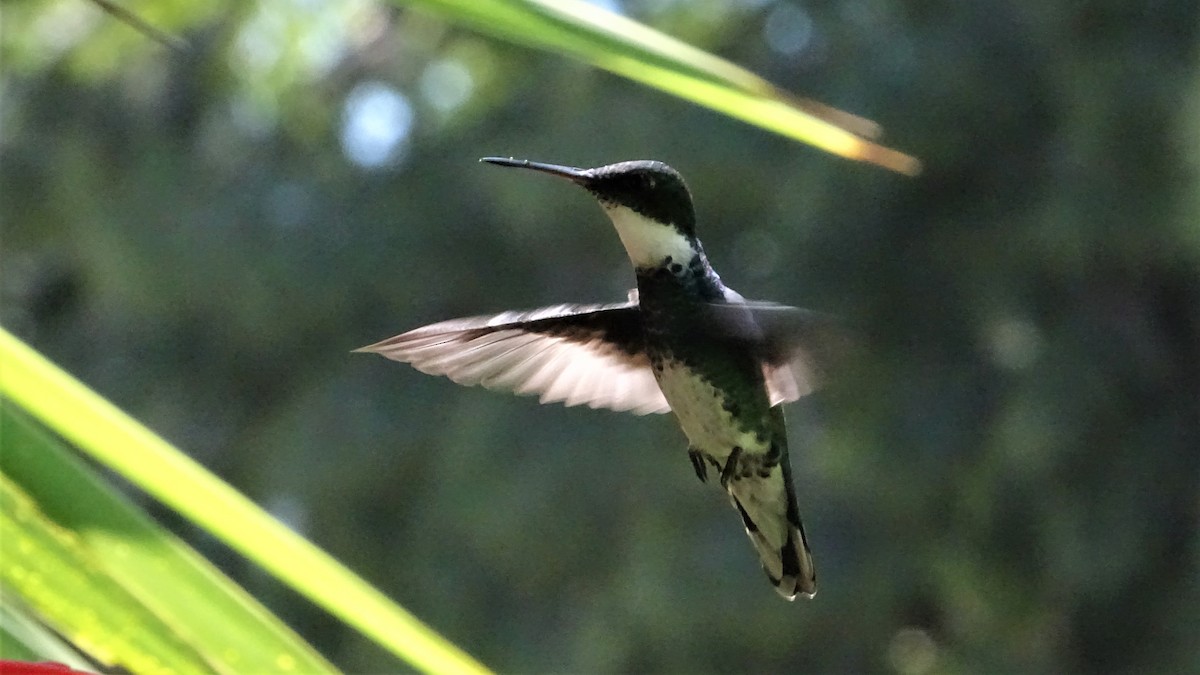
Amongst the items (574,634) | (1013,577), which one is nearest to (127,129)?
(574,634)

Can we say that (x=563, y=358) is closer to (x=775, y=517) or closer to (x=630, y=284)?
(x=775, y=517)

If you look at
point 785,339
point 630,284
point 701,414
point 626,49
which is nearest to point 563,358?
point 701,414

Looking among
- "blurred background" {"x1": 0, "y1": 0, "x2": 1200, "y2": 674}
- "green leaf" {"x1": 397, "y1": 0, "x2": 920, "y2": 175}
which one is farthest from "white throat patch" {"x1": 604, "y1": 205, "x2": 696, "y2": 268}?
"blurred background" {"x1": 0, "y1": 0, "x2": 1200, "y2": 674}

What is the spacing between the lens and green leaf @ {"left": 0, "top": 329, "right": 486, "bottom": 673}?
0.80 ft

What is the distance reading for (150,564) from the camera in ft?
0.84

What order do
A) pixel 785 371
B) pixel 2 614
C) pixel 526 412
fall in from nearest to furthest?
pixel 2 614, pixel 785 371, pixel 526 412

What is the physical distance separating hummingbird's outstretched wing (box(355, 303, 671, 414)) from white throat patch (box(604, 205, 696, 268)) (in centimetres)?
4

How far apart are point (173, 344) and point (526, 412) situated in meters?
0.95

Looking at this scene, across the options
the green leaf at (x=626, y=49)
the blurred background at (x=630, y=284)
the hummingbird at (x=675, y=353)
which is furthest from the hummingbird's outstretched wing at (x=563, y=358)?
the blurred background at (x=630, y=284)

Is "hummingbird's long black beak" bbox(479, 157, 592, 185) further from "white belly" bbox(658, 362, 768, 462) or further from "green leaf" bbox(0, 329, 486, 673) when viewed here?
→ "green leaf" bbox(0, 329, 486, 673)

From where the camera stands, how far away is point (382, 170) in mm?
2750

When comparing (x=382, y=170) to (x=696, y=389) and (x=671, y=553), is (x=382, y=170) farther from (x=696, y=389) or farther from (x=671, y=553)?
(x=696, y=389)

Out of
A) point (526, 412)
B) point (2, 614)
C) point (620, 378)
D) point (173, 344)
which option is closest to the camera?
point (2, 614)

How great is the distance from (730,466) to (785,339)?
197mm
